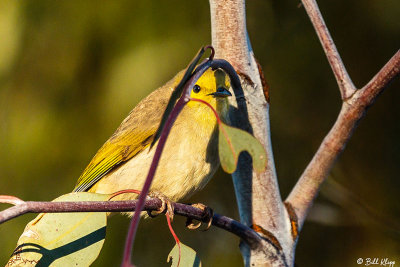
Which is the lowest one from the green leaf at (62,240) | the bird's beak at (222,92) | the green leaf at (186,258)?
the green leaf at (186,258)

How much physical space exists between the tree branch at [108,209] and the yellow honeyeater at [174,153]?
0.42 metres

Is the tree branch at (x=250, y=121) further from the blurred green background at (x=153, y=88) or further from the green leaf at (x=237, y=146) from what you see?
the blurred green background at (x=153, y=88)

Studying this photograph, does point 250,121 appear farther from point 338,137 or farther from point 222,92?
point 338,137

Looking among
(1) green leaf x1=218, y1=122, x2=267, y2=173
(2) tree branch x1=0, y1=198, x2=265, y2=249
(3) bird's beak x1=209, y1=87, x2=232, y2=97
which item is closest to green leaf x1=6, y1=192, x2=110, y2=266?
(2) tree branch x1=0, y1=198, x2=265, y2=249

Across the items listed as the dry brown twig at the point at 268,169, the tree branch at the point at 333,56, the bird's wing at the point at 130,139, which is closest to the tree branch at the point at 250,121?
the dry brown twig at the point at 268,169

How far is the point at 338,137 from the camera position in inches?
76.7

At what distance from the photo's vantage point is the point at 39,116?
3578 mm

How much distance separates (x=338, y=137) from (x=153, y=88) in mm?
1762

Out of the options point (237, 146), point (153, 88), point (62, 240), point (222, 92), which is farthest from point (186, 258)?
point (153, 88)

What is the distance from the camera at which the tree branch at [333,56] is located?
1.93m

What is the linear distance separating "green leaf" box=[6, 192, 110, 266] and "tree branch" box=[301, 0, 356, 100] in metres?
0.92

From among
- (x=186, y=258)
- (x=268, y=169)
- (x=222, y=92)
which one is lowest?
(x=186, y=258)

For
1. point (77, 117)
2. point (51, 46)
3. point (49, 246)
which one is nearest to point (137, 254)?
→ point (77, 117)

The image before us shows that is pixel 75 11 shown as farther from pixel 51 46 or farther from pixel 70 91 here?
pixel 70 91
